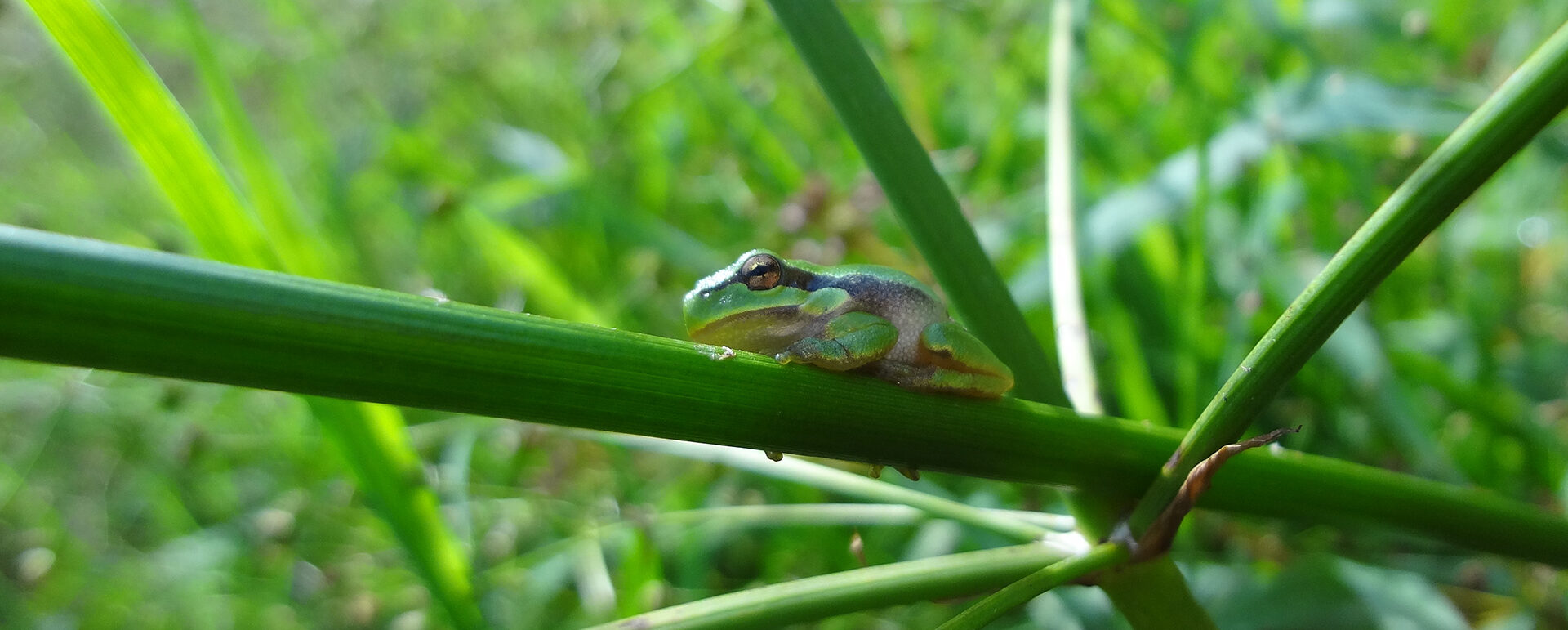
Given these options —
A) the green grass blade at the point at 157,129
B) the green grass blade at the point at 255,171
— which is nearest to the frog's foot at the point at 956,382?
the green grass blade at the point at 157,129

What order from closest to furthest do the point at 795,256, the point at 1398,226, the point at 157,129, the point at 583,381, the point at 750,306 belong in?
the point at 583,381 → the point at 1398,226 → the point at 157,129 → the point at 750,306 → the point at 795,256

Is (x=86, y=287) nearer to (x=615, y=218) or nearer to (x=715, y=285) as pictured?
(x=715, y=285)

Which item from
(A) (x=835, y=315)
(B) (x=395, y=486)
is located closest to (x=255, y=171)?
(B) (x=395, y=486)

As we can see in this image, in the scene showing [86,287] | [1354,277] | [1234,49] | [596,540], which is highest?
[1234,49]

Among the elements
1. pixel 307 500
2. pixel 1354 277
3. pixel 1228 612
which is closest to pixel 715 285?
pixel 1354 277

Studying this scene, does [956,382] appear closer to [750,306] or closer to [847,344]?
[847,344]

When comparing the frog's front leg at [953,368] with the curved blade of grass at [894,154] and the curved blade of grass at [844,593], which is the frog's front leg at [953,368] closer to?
Result: the curved blade of grass at [894,154]

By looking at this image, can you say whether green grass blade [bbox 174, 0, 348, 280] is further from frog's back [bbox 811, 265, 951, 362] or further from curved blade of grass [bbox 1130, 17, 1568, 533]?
curved blade of grass [bbox 1130, 17, 1568, 533]
